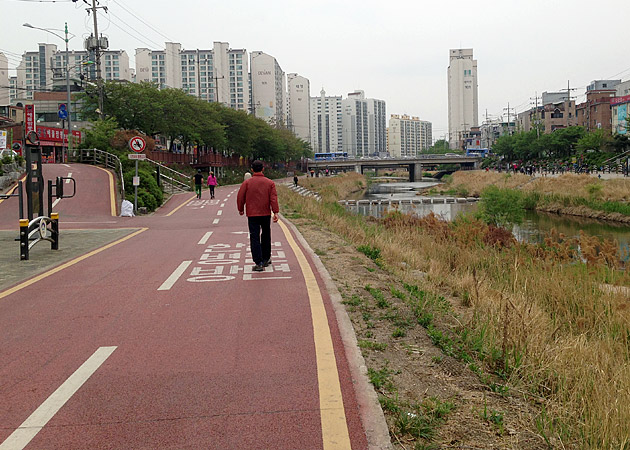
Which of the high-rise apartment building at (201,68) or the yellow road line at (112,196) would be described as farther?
the high-rise apartment building at (201,68)

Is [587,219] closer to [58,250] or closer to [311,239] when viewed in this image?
[311,239]

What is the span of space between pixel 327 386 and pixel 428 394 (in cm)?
78

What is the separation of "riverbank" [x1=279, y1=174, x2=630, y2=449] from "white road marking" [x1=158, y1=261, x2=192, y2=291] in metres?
2.57

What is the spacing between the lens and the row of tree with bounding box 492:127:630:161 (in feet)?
227

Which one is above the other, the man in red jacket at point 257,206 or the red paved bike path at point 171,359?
the man in red jacket at point 257,206

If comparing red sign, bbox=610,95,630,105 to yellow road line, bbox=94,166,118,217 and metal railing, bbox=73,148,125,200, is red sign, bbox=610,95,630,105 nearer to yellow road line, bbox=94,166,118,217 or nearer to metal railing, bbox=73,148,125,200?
metal railing, bbox=73,148,125,200

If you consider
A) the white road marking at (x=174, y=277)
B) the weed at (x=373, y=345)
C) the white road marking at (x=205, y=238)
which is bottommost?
the weed at (x=373, y=345)

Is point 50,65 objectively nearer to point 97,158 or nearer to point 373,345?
point 97,158

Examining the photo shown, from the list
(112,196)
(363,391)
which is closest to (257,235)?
(363,391)

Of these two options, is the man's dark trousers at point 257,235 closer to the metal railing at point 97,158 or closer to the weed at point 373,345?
the weed at point 373,345

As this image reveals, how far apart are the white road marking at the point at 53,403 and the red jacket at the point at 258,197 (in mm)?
4570

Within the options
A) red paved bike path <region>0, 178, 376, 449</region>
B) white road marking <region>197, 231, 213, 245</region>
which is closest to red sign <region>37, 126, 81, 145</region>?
white road marking <region>197, 231, 213, 245</region>

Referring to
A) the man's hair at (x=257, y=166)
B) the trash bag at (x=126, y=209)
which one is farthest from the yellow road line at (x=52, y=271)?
the trash bag at (x=126, y=209)

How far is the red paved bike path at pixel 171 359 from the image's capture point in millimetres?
3924
